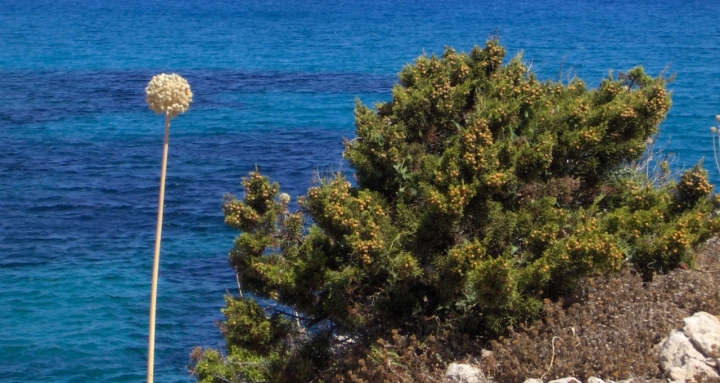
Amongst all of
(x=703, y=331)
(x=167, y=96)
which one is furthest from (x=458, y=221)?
(x=167, y=96)

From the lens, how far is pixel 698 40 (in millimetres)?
58125

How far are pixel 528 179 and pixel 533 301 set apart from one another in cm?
135

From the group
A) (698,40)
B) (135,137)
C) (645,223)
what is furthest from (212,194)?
(698,40)

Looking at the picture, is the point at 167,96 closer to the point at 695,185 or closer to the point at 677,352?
the point at 677,352

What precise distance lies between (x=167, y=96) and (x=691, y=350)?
13.8 feet

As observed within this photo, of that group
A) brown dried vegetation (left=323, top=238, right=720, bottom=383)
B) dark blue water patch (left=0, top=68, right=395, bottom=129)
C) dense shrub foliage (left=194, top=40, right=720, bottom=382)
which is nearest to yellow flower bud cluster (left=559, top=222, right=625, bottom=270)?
dense shrub foliage (left=194, top=40, right=720, bottom=382)

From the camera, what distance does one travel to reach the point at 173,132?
33594 mm

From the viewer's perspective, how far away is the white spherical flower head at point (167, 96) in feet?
14.3

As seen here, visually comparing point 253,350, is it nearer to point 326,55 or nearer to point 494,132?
point 494,132

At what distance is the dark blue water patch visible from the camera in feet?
121

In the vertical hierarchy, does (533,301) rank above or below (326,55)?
below

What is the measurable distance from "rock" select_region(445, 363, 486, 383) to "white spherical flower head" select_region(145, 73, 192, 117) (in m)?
3.32

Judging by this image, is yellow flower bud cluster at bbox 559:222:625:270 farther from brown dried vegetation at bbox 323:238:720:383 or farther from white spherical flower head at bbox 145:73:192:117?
white spherical flower head at bbox 145:73:192:117

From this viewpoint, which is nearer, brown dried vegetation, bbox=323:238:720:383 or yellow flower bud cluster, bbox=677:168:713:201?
brown dried vegetation, bbox=323:238:720:383
